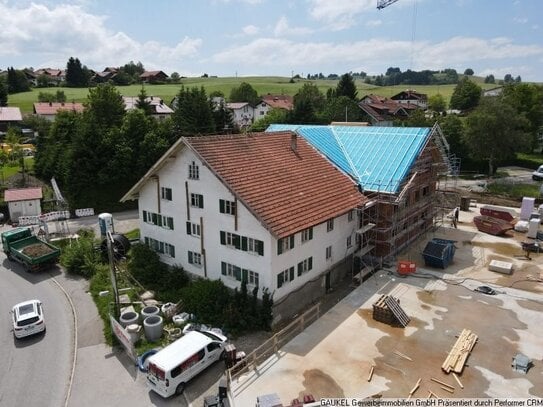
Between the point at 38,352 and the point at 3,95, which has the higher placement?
the point at 3,95

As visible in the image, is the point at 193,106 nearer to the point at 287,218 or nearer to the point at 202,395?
the point at 287,218

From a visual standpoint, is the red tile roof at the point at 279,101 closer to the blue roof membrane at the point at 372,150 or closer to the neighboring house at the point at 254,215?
the blue roof membrane at the point at 372,150

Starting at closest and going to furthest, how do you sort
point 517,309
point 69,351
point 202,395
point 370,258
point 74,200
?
point 202,395, point 69,351, point 517,309, point 370,258, point 74,200

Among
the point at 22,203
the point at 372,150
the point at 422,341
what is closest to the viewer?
the point at 422,341

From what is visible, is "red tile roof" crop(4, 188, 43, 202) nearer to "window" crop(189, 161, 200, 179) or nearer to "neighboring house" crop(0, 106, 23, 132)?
"window" crop(189, 161, 200, 179)

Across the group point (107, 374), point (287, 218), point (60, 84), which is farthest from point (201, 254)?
point (60, 84)

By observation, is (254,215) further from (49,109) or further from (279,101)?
(279,101)

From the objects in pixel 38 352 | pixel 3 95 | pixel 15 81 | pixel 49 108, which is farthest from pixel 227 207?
pixel 15 81
